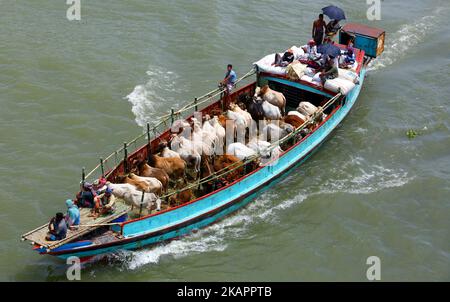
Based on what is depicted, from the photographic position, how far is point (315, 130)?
863 inches

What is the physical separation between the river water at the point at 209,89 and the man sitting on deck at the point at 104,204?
1488 millimetres

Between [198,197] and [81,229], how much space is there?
A: 413cm

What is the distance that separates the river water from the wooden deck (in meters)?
1.41

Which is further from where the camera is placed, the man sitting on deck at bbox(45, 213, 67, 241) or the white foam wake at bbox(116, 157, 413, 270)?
the white foam wake at bbox(116, 157, 413, 270)

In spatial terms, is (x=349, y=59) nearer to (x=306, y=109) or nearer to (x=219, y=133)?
(x=306, y=109)

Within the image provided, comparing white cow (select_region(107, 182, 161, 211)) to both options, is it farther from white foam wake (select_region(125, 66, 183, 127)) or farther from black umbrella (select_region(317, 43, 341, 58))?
black umbrella (select_region(317, 43, 341, 58))

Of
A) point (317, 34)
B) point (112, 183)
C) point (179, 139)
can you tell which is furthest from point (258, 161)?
point (317, 34)

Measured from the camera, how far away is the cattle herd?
59.2 feet

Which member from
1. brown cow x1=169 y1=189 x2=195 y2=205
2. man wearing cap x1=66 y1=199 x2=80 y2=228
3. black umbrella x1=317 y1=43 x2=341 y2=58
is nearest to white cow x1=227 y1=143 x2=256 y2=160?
brown cow x1=169 y1=189 x2=195 y2=205

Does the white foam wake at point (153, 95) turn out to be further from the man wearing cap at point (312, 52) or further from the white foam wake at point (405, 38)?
the white foam wake at point (405, 38)

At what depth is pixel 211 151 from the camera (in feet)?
64.4

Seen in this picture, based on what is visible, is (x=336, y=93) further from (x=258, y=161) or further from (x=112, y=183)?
(x=112, y=183)

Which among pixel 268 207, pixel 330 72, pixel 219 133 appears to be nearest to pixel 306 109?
pixel 330 72

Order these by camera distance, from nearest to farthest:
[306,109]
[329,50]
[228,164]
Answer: [228,164], [306,109], [329,50]
